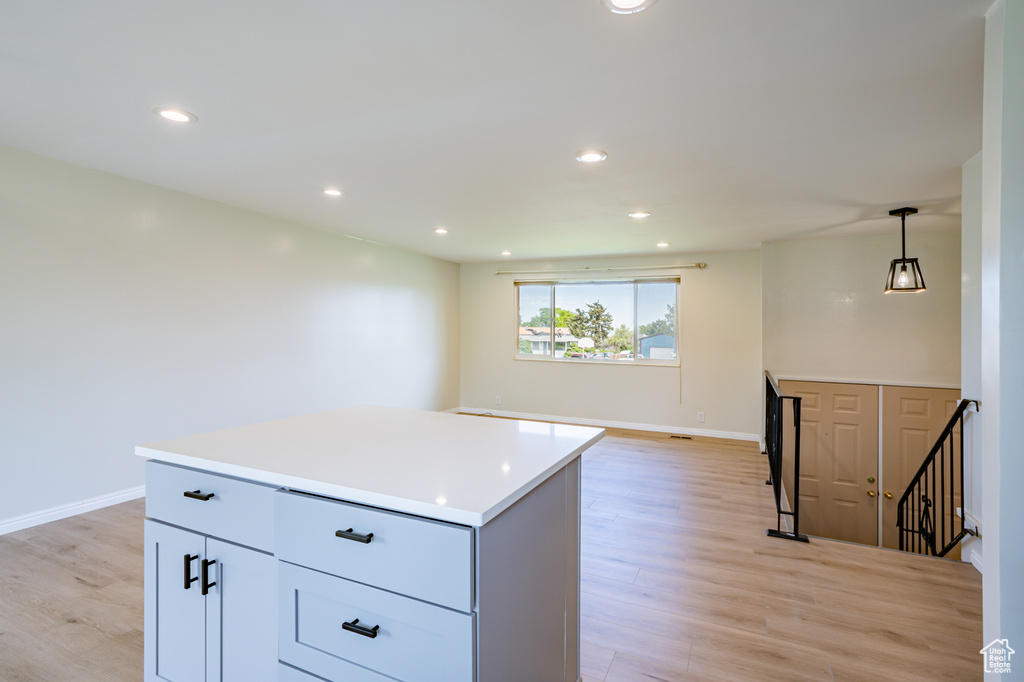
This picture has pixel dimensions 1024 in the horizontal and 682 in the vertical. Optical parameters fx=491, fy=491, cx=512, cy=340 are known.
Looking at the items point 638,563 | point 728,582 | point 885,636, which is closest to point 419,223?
point 638,563

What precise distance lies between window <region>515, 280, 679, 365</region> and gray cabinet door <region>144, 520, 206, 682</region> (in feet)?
18.6

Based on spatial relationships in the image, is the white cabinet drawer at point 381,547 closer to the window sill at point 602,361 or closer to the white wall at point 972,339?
the white wall at point 972,339

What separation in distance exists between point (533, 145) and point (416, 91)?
2.57 ft

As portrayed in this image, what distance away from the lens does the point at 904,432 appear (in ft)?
16.3

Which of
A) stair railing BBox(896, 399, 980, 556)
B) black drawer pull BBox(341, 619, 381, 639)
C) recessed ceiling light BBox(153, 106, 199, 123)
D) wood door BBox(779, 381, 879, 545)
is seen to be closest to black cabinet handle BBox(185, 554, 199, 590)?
black drawer pull BBox(341, 619, 381, 639)

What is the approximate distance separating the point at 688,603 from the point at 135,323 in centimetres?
398

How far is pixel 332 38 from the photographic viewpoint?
1.72 metres

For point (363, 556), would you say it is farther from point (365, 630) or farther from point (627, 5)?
point (627, 5)

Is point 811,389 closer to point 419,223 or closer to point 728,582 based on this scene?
point 728,582

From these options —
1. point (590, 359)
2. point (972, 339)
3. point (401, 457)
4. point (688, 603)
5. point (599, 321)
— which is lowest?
point (688, 603)

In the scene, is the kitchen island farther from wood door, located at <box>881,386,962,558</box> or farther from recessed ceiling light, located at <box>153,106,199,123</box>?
Result: wood door, located at <box>881,386,962,558</box>

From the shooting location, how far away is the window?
641 cm

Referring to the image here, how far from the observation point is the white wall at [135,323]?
301 cm

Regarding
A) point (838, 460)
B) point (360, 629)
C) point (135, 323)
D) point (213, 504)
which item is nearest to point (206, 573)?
point (213, 504)
